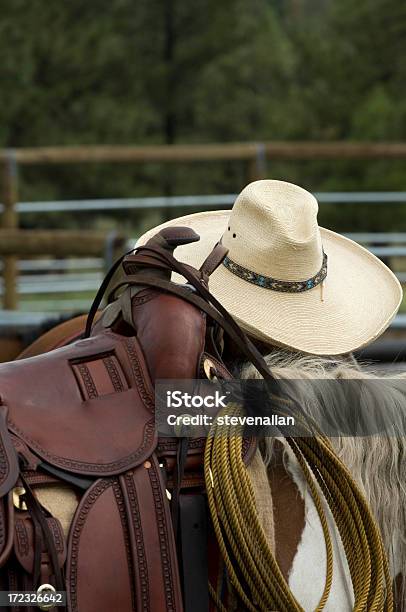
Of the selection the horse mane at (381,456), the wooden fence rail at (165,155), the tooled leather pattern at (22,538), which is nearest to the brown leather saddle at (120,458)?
the tooled leather pattern at (22,538)

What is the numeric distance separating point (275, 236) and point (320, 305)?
127mm

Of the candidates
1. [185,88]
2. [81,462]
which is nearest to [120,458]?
[81,462]

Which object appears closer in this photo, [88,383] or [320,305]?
[88,383]

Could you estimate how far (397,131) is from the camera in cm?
1123

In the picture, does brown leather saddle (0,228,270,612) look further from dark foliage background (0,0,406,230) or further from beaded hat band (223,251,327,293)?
dark foliage background (0,0,406,230)

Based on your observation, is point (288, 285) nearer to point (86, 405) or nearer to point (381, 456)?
point (381, 456)

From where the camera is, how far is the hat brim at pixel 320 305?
1299 mm

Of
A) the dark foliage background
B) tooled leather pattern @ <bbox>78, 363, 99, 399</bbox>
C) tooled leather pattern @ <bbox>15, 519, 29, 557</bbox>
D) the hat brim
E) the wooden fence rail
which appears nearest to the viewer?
tooled leather pattern @ <bbox>15, 519, 29, 557</bbox>

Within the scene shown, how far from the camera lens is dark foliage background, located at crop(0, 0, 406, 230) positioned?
11.6 m

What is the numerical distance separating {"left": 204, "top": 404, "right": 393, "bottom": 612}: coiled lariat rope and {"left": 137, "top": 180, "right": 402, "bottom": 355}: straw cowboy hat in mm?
209

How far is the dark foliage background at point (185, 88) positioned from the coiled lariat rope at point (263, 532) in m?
9.86

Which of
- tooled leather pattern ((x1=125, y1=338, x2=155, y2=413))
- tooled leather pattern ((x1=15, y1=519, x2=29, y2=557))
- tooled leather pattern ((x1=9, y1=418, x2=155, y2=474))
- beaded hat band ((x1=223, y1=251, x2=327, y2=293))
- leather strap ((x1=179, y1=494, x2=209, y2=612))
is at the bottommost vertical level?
leather strap ((x1=179, y1=494, x2=209, y2=612))

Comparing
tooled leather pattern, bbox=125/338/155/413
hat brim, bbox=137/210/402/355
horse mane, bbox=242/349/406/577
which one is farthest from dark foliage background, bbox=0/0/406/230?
tooled leather pattern, bbox=125/338/155/413

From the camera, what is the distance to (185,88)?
42.0 feet
